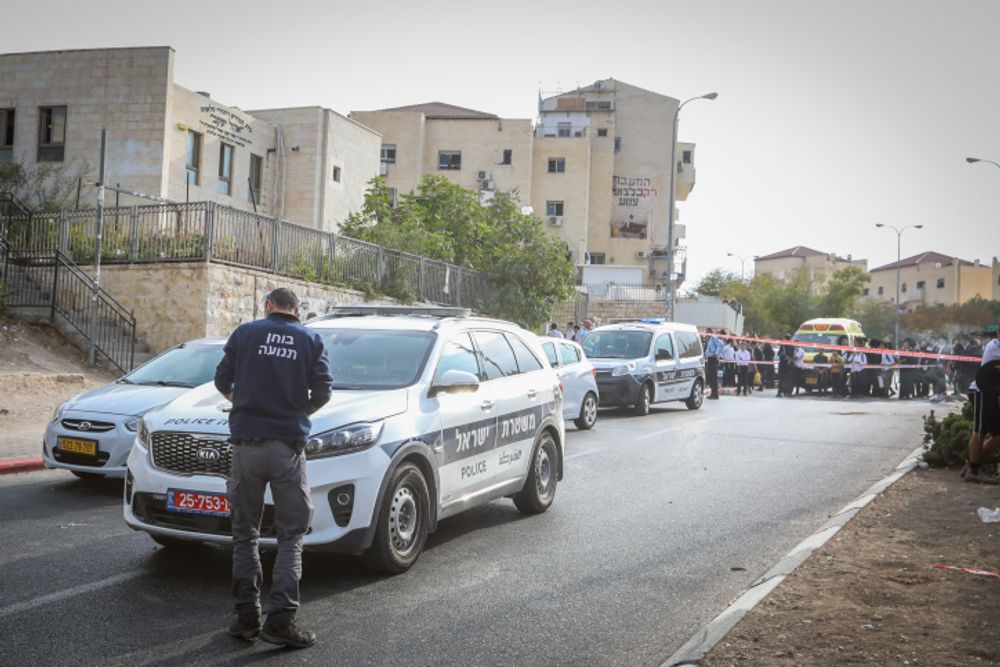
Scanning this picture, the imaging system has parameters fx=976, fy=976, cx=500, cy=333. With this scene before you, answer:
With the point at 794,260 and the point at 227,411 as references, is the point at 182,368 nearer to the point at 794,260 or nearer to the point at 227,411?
the point at 227,411

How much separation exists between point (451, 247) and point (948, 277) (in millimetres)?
95650

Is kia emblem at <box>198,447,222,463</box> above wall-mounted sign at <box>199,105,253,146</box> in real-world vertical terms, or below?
below

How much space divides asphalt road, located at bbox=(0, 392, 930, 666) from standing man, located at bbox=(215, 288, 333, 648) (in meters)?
0.27

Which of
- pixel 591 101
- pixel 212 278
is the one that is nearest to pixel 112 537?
pixel 212 278

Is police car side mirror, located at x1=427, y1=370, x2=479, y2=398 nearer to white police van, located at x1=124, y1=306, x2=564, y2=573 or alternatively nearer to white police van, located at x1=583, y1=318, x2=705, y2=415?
white police van, located at x1=124, y1=306, x2=564, y2=573

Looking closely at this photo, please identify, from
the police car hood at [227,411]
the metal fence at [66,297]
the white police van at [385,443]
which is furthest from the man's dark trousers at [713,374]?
the police car hood at [227,411]

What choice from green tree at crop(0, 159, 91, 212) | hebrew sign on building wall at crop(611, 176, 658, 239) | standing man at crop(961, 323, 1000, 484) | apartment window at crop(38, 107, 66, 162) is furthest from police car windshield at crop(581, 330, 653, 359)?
hebrew sign on building wall at crop(611, 176, 658, 239)

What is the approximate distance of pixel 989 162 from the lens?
3844 cm

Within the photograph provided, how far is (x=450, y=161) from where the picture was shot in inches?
2421

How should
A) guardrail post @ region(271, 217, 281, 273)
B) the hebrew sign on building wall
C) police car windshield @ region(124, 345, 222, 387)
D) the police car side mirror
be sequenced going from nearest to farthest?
the police car side mirror, police car windshield @ region(124, 345, 222, 387), guardrail post @ region(271, 217, 281, 273), the hebrew sign on building wall

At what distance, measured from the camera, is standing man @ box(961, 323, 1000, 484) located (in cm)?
1052

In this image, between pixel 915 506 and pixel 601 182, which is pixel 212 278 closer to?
pixel 915 506

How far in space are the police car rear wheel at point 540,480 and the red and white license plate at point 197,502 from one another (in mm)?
3284

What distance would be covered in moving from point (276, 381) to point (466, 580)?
215cm
